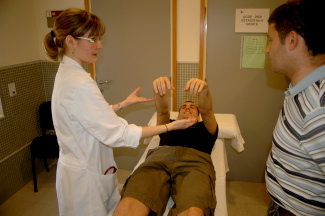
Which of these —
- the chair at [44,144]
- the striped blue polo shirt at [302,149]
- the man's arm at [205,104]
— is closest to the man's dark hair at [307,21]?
the striped blue polo shirt at [302,149]

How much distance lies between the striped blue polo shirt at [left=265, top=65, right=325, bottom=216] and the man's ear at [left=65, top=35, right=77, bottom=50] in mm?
1101

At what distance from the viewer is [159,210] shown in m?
1.44

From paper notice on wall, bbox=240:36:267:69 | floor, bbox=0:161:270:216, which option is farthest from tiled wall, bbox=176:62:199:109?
floor, bbox=0:161:270:216

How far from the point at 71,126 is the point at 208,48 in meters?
1.66

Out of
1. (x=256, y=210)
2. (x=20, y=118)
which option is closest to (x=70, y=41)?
(x=20, y=118)

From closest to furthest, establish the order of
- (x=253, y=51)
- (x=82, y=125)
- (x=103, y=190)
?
(x=82, y=125) < (x=103, y=190) < (x=253, y=51)

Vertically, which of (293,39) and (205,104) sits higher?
(293,39)

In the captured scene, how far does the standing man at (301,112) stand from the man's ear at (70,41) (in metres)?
1.00

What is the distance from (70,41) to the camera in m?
1.36

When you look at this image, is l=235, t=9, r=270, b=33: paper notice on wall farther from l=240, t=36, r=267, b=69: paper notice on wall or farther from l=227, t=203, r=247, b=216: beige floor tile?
l=227, t=203, r=247, b=216: beige floor tile

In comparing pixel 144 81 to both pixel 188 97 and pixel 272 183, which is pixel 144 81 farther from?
pixel 272 183

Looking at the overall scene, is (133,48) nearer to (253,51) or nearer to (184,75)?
(184,75)

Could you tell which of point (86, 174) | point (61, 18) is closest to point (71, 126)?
point (86, 174)

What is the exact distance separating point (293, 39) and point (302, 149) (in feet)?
1.47
